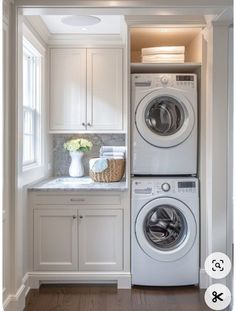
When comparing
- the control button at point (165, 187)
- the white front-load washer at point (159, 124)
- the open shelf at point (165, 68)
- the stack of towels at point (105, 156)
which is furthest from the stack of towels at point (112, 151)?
the open shelf at point (165, 68)

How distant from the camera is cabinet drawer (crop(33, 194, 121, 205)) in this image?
10.5ft

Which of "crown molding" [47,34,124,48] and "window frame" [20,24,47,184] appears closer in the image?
"window frame" [20,24,47,184]

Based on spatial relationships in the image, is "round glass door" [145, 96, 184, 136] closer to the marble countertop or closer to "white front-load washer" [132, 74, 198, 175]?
"white front-load washer" [132, 74, 198, 175]

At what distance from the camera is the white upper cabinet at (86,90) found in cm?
385

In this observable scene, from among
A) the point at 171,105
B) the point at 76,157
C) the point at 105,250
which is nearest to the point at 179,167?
the point at 171,105

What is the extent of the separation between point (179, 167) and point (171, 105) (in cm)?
58

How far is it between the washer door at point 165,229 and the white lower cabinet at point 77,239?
0.22 m

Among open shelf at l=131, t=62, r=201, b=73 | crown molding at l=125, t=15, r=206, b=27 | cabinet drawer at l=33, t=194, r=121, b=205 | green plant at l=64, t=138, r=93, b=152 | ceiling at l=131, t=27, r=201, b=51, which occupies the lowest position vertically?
cabinet drawer at l=33, t=194, r=121, b=205

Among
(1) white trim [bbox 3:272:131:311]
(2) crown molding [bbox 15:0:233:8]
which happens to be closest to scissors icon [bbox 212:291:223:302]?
(1) white trim [bbox 3:272:131:311]

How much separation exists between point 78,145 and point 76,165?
0.25 m

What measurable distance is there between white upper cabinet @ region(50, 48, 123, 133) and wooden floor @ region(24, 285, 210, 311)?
1.66 m

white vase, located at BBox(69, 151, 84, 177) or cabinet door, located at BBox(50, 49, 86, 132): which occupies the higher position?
cabinet door, located at BBox(50, 49, 86, 132)

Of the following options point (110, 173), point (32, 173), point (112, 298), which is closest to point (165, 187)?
point (110, 173)

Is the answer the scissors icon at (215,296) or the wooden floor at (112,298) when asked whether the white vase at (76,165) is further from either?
the scissors icon at (215,296)
